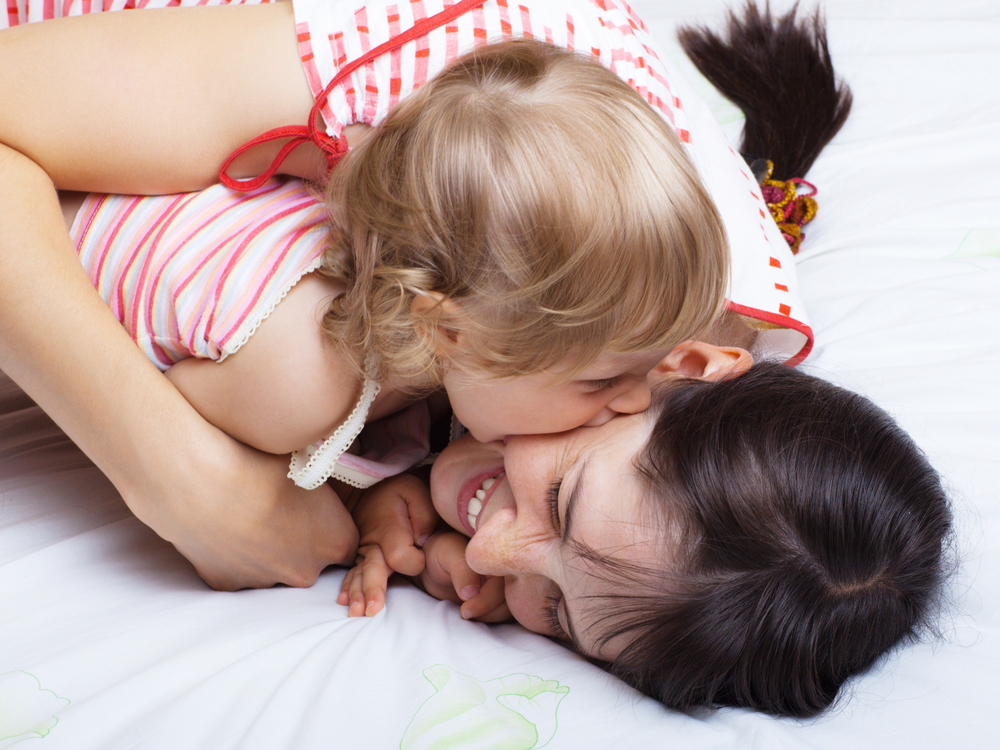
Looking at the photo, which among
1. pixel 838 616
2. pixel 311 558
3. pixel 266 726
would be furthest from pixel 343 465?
pixel 838 616

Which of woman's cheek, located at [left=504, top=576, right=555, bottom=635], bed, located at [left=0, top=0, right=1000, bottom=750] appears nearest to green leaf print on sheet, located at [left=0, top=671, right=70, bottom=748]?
bed, located at [left=0, top=0, right=1000, bottom=750]

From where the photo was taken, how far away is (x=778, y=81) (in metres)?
1.53

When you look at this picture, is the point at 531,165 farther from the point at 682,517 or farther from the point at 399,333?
the point at 682,517

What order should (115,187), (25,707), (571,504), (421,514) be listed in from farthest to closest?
(421,514), (115,187), (571,504), (25,707)

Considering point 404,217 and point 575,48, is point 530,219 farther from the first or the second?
point 575,48

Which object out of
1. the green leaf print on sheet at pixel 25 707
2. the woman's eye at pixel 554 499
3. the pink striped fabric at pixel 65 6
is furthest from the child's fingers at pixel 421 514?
the pink striped fabric at pixel 65 6

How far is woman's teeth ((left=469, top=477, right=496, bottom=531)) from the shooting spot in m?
0.96

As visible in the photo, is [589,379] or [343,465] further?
[343,465]

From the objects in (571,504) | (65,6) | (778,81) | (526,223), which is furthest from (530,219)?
(778,81)

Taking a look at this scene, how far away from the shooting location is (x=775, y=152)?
4.78 feet

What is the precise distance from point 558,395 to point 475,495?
0.80 ft

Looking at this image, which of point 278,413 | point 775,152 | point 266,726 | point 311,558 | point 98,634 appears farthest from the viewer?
point 775,152

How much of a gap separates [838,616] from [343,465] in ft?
1.97

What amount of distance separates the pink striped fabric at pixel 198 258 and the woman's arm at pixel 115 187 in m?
0.04
